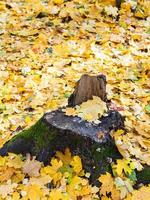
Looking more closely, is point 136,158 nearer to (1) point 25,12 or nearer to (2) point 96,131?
(2) point 96,131

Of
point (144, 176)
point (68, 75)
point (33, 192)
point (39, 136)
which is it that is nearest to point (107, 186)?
point (144, 176)

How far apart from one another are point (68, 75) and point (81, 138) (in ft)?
7.57

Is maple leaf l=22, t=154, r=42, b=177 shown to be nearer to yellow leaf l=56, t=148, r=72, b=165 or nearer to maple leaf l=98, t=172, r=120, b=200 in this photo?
yellow leaf l=56, t=148, r=72, b=165

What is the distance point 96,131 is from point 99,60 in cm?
271

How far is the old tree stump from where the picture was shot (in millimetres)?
3369

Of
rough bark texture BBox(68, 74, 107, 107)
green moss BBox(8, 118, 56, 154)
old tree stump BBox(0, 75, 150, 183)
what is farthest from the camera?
rough bark texture BBox(68, 74, 107, 107)

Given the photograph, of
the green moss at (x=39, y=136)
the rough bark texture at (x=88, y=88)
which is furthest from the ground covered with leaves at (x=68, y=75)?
the rough bark texture at (x=88, y=88)

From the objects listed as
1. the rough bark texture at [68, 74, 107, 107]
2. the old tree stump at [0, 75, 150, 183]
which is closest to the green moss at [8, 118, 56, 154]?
the old tree stump at [0, 75, 150, 183]

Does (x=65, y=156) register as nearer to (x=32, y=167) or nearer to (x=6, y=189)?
(x=32, y=167)

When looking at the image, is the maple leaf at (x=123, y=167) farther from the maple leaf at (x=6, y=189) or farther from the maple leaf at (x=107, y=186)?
the maple leaf at (x=6, y=189)

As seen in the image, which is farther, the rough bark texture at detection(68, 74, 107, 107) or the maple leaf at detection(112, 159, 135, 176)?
the rough bark texture at detection(68, 74, 107, 107)

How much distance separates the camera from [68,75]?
554cm

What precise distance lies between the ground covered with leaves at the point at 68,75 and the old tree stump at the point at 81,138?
7 cm

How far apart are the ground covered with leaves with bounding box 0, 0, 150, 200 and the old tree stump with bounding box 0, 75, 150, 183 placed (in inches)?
2.8
